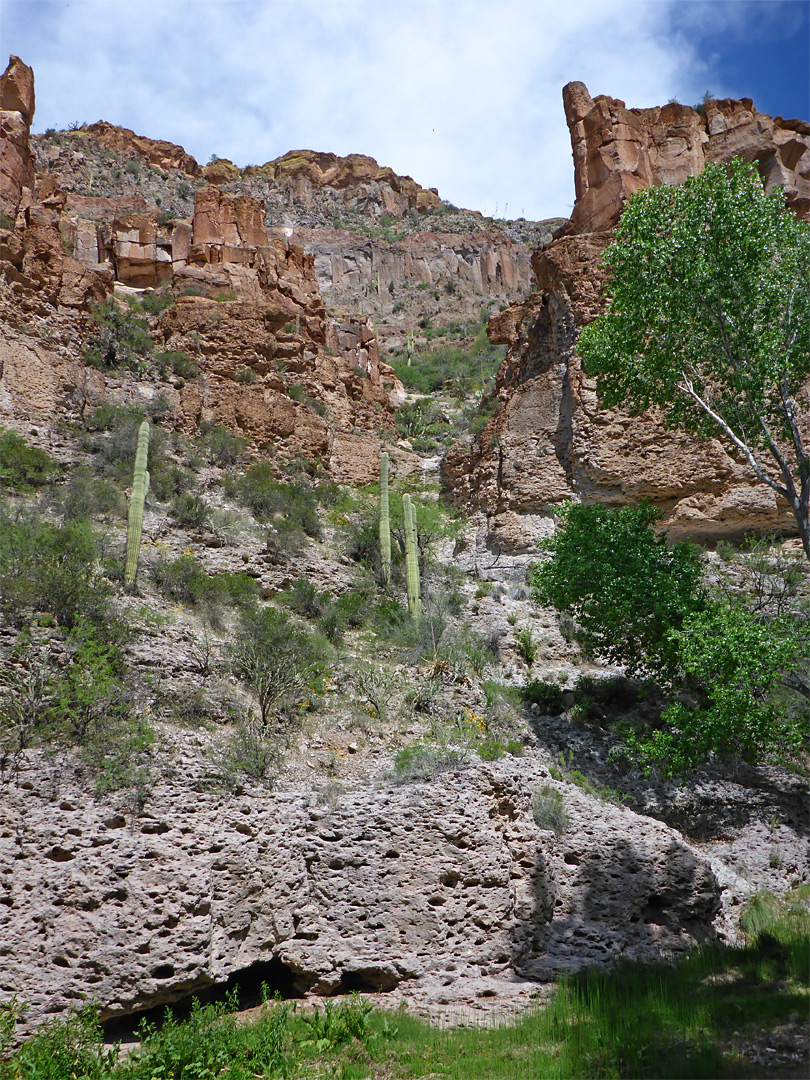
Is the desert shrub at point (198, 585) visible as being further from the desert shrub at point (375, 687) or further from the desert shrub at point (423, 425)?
the desert shrub at point (423, 425)

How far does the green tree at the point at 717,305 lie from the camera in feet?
35.2

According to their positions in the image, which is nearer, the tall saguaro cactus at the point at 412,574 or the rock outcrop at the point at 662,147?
the tall saguaro cactus at the point at 412,574

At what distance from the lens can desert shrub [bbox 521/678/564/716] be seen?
12797mm

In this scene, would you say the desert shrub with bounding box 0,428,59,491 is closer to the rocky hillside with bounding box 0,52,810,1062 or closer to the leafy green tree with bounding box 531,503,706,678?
the rocky hillside with bounding box 0,52,810,1062

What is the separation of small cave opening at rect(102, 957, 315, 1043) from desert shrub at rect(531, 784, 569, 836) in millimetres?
3165

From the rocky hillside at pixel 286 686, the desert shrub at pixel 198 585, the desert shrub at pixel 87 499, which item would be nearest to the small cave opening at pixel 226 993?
the rocky hillside at pixel 286 686

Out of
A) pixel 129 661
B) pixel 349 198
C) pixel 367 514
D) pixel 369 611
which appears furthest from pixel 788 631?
pixel 349 198

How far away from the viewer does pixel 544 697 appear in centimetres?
1295

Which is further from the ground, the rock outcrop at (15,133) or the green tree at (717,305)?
the rock outcrop at (15,133)

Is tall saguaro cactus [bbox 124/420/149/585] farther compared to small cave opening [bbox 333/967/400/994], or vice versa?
tall saguaro cactus [bbox 124/420/149/585]

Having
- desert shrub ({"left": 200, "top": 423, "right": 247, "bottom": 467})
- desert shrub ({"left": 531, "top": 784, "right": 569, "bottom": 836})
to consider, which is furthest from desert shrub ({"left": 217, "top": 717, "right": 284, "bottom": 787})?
desert shrub ({"left": 200, "top": 423, "right": 247, "bottom": 467})

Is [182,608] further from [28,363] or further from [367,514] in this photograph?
[28,363]

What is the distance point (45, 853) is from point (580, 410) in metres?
16.7

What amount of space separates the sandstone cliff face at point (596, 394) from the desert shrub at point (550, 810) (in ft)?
33.9
